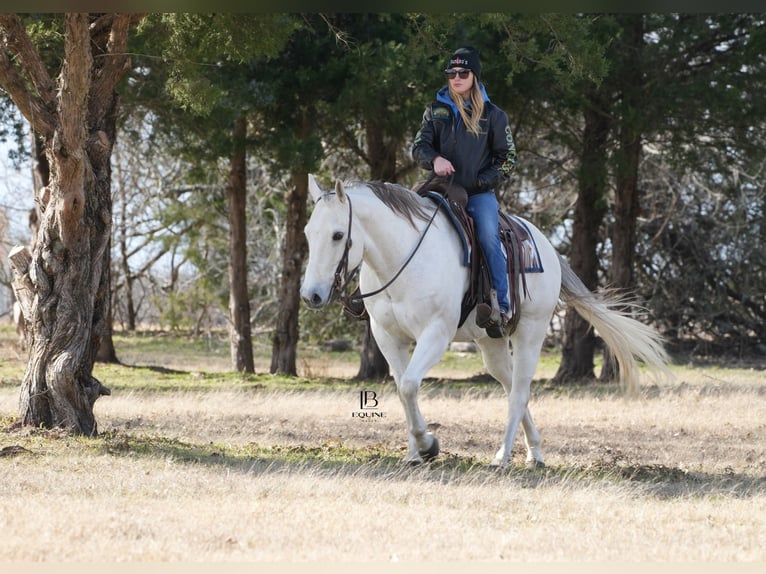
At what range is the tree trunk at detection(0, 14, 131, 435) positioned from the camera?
27.6 ft

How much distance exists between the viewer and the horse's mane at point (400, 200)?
752 centimetres

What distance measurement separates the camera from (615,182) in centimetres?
1728

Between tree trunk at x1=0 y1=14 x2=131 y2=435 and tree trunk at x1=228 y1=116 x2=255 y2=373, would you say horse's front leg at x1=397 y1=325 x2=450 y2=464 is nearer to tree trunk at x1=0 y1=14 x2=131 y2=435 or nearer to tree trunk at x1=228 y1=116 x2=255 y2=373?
tree trunk at x1=0 y1=14 x2=131 y2=435

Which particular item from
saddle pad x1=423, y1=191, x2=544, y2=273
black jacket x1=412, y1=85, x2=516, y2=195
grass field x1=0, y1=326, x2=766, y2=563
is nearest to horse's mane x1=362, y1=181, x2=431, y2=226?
saddle pad x1=423, y1=191, x2=544, y2=273

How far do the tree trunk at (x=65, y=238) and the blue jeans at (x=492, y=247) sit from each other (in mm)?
3369

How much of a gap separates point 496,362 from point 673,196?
49.4 feet

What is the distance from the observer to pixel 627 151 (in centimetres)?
1619

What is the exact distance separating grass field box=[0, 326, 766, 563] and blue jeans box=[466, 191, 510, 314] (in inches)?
53.5

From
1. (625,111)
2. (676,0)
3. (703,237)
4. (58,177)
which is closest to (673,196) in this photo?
(703,237)

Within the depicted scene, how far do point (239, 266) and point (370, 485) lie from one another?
11.5 metres

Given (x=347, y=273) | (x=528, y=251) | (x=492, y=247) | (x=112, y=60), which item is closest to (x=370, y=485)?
(x=347, y=273)

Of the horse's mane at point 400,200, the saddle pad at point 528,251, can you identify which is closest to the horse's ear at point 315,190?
the horse's mane at point 400,200

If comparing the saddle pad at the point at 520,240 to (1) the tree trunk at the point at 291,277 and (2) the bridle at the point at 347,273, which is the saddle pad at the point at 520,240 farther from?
(1) the tree trunk at the point at 291,277

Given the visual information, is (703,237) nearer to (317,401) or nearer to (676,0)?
(317,401)
